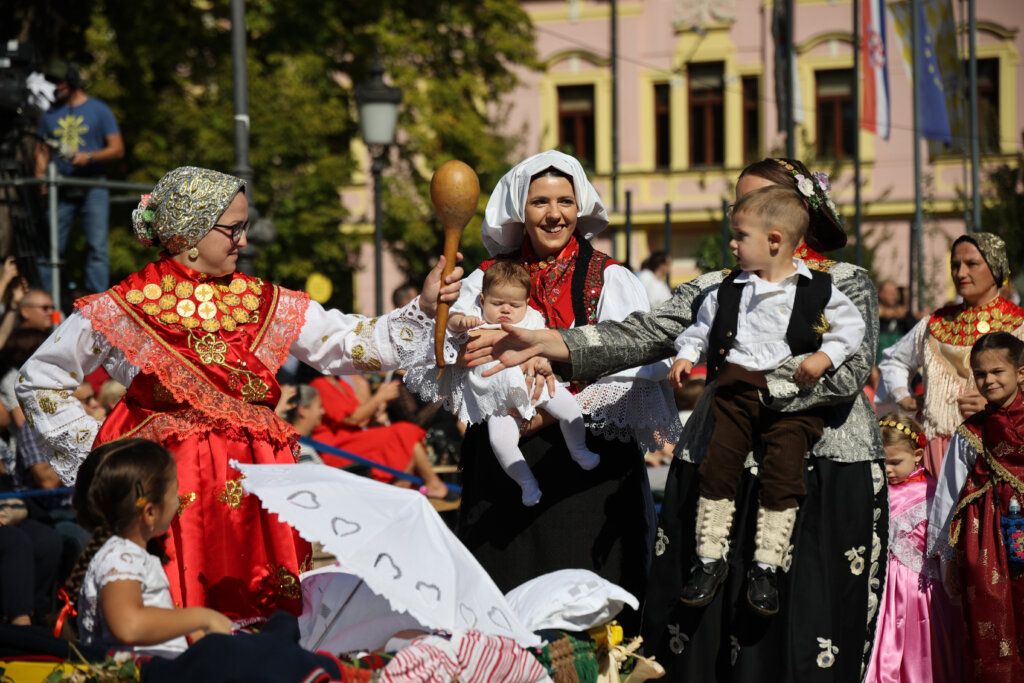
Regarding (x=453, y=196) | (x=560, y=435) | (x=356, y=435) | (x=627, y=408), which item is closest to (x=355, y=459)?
(x=356, y=435)

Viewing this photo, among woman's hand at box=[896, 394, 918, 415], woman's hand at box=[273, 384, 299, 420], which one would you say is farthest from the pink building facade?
woman's hand at box=[896, 394, 918, 415]

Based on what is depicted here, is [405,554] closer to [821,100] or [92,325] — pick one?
[92,325]

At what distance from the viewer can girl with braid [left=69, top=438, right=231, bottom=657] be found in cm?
351

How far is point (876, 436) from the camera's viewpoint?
162 inches

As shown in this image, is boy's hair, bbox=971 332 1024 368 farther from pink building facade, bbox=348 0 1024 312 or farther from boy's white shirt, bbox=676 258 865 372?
pink building facade, bbox=348 0 1024 312

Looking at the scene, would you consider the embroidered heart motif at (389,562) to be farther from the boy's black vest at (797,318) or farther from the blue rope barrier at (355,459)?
the blue rope barrier at (355,459)

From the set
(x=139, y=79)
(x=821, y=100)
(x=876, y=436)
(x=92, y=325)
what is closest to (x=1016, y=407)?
(x=876, y=436)

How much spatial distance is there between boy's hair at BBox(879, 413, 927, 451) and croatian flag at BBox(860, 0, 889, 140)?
1264 cm

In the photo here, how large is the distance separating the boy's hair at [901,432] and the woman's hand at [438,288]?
2.38 m

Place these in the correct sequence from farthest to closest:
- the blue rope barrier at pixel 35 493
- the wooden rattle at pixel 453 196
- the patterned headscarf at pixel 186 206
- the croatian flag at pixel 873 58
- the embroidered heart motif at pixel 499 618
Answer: the croatian flag at pixel 873 58 < the blue rope barrier at pixel 35 493 < the patterned headscarf at pixel 186 206 < the wooden rattle at pixel 453 196 < the embroidered heart motif at pixel 499 618

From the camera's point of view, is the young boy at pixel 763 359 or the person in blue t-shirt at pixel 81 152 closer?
the young boy at pixel 763 359

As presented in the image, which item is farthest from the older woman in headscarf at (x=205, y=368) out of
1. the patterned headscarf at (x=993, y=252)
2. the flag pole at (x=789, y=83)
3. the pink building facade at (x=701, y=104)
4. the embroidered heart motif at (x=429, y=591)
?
the pink building facade at (x=701, y=104)

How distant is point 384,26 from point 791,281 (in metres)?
17.0

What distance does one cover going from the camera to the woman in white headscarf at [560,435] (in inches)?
183
